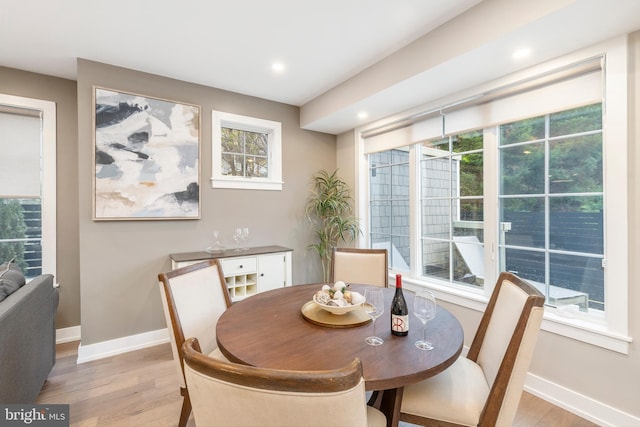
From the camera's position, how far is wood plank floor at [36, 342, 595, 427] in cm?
184

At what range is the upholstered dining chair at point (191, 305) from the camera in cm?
149

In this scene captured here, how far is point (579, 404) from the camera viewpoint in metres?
1.90

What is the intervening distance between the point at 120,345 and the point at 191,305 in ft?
5.60

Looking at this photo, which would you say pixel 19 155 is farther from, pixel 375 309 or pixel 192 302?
pixel 375 309

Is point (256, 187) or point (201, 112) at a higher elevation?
point (201, 112)

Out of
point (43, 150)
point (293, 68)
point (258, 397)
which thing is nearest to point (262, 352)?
point (258, 397)

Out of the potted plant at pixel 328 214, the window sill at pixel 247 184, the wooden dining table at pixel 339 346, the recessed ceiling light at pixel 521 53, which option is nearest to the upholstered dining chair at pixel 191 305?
the wooden dining table at pixel 339 346

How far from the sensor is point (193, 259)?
8.79ft

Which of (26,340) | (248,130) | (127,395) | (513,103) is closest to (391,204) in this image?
(513,103)

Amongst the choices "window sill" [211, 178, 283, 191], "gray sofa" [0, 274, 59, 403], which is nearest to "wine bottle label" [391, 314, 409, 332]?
"gray sofa" [0, 274, 59, 403]

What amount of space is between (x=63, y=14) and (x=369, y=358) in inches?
113

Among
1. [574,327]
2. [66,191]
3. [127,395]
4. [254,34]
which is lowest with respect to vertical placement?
[127,395]

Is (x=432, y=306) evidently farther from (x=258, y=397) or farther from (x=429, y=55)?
(x=429, y=55)

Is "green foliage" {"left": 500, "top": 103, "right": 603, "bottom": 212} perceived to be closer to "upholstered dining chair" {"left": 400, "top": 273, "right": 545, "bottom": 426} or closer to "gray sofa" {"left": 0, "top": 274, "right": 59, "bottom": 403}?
"upholstered dining chair" {"left": 400, "top": 273, "right": 545, "bottom": 426}
